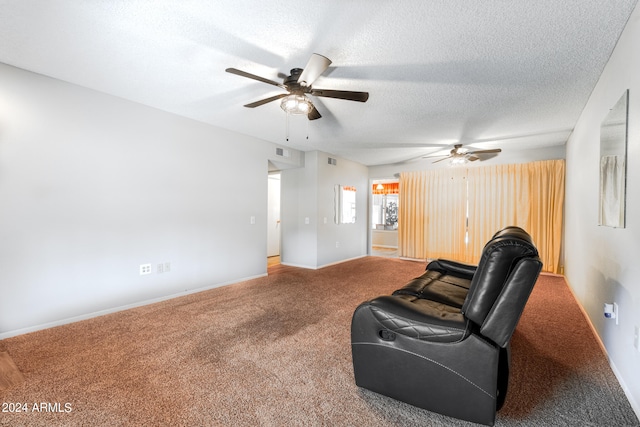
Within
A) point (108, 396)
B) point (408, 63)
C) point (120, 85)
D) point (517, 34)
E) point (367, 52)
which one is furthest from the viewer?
point (120, 85)

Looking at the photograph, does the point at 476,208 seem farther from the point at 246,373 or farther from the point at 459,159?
the point at 246,373

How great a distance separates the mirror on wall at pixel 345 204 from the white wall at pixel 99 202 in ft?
8.46

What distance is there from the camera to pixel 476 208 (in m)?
5.85

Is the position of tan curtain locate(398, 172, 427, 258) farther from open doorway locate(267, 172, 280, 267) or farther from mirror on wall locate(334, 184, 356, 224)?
open doorway locate(267, 172, 280, 267)

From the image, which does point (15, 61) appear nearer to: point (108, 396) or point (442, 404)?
point (108, 396)

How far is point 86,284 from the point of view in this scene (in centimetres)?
296

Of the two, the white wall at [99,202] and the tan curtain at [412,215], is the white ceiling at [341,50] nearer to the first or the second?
A: the white wall at [99,202]

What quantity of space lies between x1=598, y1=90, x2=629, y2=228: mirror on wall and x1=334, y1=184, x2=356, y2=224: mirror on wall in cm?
440

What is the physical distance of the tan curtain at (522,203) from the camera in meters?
5.09

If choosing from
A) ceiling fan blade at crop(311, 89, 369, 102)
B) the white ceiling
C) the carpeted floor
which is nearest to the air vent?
the white ceiling

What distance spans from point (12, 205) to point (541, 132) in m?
6.64

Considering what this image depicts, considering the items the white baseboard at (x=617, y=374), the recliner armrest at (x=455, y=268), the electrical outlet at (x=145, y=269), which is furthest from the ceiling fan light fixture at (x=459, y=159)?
the electrical outlet at (x=145, y=269)

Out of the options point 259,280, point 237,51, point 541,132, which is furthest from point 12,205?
point 541,132

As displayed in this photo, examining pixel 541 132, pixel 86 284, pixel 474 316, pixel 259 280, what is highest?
pixel 541 132
